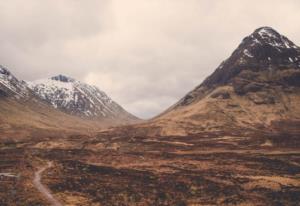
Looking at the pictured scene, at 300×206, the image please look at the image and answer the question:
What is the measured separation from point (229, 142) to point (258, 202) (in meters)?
88.4

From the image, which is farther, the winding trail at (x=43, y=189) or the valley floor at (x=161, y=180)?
the valley floor at (x=161, y=180)

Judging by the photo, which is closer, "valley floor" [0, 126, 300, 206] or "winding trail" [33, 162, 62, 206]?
"winding trail" [33, 162, 62, 206]

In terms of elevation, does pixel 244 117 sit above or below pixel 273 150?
above

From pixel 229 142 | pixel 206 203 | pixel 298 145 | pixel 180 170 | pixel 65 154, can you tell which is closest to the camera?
pixel 206 203

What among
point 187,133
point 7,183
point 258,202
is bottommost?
point 258,202

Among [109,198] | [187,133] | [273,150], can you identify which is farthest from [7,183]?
[187,133]

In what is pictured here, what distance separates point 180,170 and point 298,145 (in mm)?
54730

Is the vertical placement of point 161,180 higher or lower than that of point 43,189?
lower

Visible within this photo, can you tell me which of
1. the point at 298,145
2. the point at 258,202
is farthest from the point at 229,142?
the point at 258,202

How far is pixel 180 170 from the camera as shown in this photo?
74.1 m

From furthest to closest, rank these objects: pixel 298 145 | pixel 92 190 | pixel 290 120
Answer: pixel 290 120 < pixel 298 145 < pixel 92 190

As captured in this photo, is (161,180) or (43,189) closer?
(43,189)

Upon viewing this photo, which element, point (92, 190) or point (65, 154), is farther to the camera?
point (65, 154)

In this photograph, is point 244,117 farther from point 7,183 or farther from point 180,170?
point 7,183
